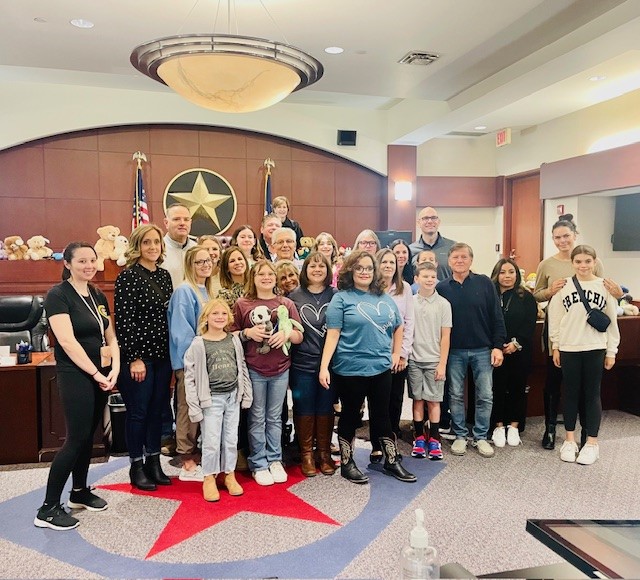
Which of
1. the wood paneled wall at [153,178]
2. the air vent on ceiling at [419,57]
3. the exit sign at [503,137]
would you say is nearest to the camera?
the air vent on ceiling at [419,57]

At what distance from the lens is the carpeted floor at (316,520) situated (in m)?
2.49

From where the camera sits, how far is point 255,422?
11.0 ft

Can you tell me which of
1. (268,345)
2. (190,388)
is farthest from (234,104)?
(190,388)

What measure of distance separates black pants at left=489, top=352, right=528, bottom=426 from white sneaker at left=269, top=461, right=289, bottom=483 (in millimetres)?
1775

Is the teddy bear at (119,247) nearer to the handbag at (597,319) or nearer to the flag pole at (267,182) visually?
the flag pole at (267,182)

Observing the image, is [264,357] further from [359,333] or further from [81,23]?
[81,23]

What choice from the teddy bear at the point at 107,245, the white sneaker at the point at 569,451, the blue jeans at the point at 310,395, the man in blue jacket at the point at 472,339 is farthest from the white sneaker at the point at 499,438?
the teddy bear at the point at 107,245

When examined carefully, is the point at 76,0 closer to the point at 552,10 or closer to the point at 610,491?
the point at 552,10

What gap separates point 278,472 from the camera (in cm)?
338

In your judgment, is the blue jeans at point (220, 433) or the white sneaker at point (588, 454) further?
the white sneaker at point (588, 454)

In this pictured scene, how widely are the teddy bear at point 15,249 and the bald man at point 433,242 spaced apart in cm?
463

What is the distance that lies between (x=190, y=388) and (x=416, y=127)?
5675 millimetres

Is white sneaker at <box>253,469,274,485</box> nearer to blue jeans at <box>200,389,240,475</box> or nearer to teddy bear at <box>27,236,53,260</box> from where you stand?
blue jeans at <box>200,389,240,475</box>

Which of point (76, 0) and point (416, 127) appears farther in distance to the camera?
point (416, 127)
